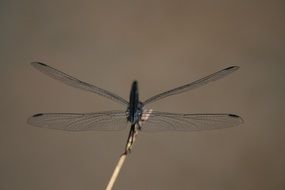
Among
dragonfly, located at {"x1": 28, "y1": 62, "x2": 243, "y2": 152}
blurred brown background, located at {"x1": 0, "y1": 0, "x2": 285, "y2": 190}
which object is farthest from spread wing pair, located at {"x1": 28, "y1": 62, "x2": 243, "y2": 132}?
blurred brown background, located at {"x1": 0, "y1": 0, "x2": 285, "y2": 190}

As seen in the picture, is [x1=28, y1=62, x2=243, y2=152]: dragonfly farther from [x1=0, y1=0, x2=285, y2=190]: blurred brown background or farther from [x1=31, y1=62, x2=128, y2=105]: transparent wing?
[x1=0, y1=0, x2=285, y2=190]: blurred brown background

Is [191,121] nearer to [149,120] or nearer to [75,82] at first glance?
[149,120]

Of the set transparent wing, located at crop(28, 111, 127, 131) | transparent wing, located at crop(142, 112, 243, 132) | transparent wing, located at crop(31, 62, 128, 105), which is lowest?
transparent wing, located at crop(28, 111, 127, 131)

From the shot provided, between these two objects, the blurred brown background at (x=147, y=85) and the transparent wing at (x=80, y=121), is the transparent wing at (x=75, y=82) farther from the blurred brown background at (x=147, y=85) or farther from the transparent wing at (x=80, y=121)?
the blurred brown background at (x=147, y=85)

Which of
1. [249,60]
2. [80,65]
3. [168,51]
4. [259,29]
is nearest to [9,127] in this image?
[80,65]

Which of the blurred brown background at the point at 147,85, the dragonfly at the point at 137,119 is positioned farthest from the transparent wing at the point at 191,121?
the blurred brown background at the point at 147,85

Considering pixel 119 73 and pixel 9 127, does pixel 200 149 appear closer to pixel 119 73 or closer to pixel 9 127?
pixel 119 73
